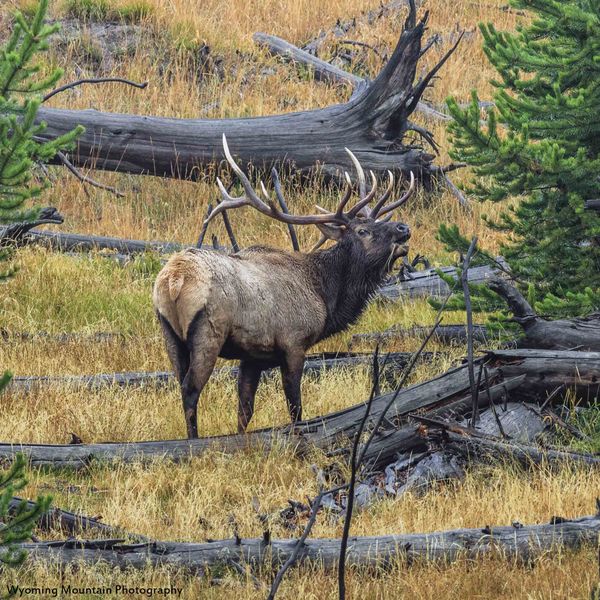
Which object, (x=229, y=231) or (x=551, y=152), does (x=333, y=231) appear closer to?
(x=229, y=231)

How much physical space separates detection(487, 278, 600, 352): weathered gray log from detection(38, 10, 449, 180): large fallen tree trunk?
199 inches

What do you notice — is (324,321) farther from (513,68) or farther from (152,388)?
(513,68)

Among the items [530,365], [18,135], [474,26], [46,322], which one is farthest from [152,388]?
[474,26]

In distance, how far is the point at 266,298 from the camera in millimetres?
6742

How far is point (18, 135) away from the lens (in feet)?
13.1

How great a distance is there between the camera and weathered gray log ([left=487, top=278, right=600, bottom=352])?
6559 millimetres

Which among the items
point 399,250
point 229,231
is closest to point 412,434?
point 399,250

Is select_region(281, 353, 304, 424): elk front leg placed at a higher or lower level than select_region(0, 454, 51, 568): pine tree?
lower

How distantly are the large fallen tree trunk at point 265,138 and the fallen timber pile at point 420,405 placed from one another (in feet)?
17.7

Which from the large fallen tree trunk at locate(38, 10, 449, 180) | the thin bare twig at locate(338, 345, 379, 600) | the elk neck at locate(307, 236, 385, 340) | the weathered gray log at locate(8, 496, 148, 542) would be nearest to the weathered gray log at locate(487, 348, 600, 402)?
the elk neck at locate(307, 236, 385, 340)

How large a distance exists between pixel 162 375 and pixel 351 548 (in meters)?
3.27

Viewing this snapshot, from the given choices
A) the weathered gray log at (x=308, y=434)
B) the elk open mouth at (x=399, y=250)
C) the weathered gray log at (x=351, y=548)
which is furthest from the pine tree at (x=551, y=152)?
the weathered gray log at (x=351, y=548)

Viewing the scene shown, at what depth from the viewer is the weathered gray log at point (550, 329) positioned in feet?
21.5

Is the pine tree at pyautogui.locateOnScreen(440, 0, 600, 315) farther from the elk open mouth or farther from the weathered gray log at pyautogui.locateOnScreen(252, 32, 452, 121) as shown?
the weathered gray log at pyautogui.locateOnScreen(252, 32, 452, 121)
